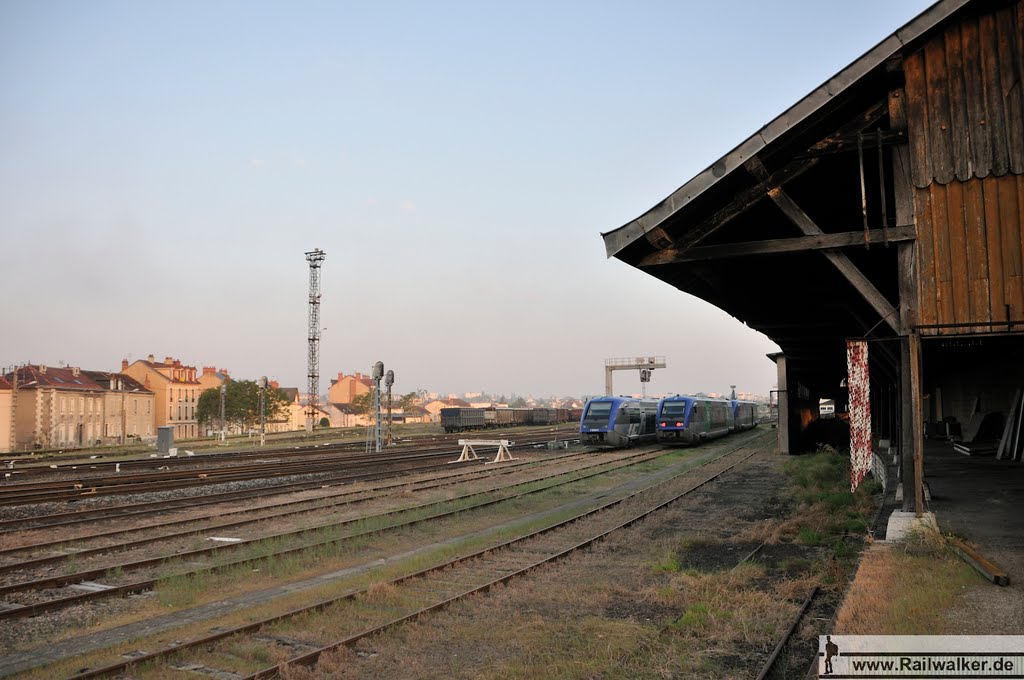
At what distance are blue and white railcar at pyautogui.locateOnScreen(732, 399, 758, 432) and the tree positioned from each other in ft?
164

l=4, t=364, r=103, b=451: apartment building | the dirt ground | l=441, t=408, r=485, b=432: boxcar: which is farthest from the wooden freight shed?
l=4, t=364, r=103, b=451: apartment building

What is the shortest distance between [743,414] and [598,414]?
2785 cm

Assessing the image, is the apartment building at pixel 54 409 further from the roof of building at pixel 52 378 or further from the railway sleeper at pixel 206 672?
the railway sleeper at pixel 206 672

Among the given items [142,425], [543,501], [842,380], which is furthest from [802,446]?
[142,425]

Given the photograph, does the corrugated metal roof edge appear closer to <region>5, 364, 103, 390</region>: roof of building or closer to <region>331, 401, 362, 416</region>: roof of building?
<region>5, 364, 103, 390</region>: roof of building

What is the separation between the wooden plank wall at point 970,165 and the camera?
327 inches

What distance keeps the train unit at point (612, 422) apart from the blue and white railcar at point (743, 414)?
18.4 metres

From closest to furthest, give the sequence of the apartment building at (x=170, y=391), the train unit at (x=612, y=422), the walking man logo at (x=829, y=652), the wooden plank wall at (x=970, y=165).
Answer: the walking man logo at (x=829, y=652) → the wooden plank wall at (x=970, y=165) → the train unit at (x=612, y=422) → the apartment building at (x=170, y=391)

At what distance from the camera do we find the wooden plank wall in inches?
327


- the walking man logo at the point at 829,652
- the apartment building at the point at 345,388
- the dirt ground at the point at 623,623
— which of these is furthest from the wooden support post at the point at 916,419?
the apartment building at the point at 345,388

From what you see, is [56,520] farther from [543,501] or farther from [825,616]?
[825,616]

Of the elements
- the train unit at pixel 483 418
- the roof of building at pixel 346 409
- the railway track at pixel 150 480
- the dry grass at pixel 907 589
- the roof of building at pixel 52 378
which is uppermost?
the roof of building at pixel 52 378

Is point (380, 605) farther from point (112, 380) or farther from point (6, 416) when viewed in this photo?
point (112, 380)

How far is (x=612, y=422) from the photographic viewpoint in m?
34.5
